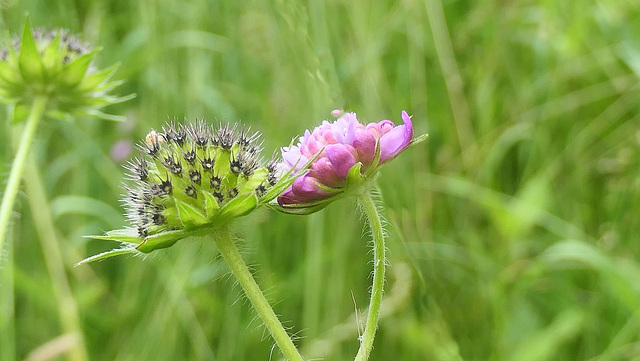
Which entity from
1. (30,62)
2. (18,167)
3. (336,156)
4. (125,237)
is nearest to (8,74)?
(30,62)

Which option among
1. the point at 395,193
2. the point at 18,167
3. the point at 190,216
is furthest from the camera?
the point at 395,193

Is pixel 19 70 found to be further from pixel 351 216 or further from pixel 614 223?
pixel 614 223

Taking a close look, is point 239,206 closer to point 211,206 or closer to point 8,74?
point 211,206

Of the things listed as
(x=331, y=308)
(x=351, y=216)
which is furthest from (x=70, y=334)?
(x=351, y=216)

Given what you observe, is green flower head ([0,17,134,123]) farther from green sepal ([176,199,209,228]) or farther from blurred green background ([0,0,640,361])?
green sepal ([176,199,209,228])

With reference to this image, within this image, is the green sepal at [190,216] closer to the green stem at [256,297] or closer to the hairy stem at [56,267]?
the green stem at [256,297]

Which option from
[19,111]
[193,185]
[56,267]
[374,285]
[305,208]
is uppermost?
A: [19,111]
